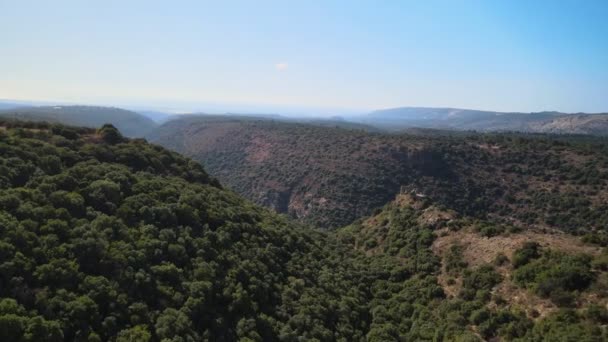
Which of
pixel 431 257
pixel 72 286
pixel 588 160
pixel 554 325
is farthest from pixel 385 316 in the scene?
pixel 588 160

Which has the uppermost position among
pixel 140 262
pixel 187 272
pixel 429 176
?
pixel 140 262

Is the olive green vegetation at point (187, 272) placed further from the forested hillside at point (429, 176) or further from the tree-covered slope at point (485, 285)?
the forested hillside at point (429, 176)

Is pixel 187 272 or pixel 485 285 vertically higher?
pixel 187 272

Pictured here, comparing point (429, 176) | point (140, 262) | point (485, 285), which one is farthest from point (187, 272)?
point (429, 176)

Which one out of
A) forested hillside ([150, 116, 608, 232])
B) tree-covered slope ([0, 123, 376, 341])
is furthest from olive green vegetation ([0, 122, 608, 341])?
forested hillside ([150, 116, 608, 232])

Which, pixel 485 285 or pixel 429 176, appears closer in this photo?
pixel 485 285

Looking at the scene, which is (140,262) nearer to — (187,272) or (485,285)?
(187,272)
